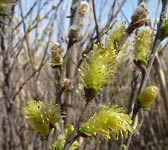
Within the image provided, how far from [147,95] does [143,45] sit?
4.7 inches

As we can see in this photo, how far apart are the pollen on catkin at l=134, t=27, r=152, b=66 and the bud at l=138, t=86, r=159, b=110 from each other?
85 millimetres

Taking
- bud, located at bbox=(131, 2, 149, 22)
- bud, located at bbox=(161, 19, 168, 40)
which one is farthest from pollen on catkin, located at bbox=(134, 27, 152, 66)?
bud, located at bbox=(131, 2, 149, 22)

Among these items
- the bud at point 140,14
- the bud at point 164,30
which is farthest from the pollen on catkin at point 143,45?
the bud at point 140,14

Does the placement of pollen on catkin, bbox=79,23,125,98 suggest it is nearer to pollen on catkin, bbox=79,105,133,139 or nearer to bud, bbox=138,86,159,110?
pollen on catkin, bbox=79,105,133,139

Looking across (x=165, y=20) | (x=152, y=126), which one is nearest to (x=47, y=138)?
(x=165, y=20)

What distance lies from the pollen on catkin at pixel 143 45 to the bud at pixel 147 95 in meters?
0.08

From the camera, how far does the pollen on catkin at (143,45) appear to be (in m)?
0.86

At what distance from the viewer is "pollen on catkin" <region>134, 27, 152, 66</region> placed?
858 mm

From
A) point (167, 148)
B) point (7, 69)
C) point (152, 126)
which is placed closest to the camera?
point (7, 69)

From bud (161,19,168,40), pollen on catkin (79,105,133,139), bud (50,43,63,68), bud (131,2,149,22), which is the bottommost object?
pollen on catkin (79,105,133,139)

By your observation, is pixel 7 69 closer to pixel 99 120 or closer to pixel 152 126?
pixel 99 120

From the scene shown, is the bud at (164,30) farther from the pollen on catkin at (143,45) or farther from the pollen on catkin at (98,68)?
the pollen on catkin at (98,68)

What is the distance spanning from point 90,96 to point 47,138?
5.0 inches

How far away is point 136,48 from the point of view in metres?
0.88
